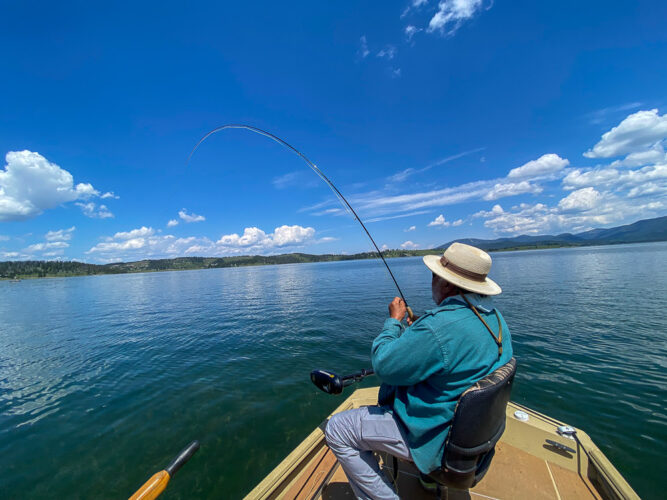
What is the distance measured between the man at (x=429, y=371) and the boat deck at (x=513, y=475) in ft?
4.01

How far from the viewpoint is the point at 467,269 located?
8.09ft

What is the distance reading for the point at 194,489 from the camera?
5105 millimetres

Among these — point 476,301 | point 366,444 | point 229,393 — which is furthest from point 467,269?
point 229,393

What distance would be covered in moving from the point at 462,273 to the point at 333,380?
7.03 feet

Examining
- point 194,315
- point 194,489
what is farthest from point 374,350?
point 194,315

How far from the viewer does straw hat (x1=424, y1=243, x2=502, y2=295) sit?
2398mm

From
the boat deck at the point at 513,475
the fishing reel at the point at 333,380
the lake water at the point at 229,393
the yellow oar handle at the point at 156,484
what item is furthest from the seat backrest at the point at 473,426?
the lake water at the point at 229,393

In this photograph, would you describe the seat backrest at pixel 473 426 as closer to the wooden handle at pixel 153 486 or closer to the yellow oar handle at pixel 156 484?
the yellow oar handle at pixel 156 484

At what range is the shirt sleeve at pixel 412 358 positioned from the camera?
2102 mm

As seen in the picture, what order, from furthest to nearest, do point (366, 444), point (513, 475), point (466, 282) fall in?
point (513, 475), point (366, 444), point (466, 282)

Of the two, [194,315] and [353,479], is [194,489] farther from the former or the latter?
[194,315]

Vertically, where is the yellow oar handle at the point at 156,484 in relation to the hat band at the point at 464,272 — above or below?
below

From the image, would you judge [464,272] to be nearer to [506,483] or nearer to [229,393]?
[506,483]

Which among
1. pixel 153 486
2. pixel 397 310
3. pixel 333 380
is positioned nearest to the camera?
pixel 153 486
